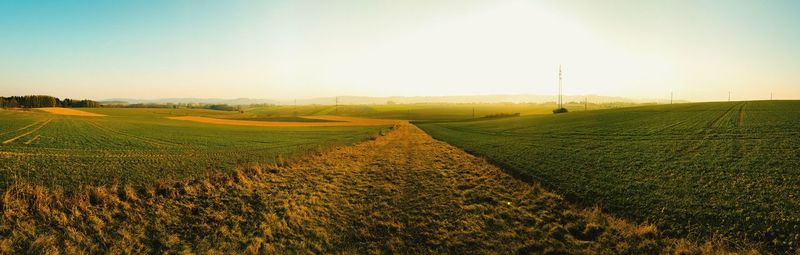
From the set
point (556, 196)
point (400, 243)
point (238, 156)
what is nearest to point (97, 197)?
point (400, 243)

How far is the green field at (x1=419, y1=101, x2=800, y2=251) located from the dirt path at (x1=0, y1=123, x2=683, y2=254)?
7.77ft

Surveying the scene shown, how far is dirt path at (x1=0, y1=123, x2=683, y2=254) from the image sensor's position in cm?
904

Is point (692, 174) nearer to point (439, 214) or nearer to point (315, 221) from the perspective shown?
point (439, 214)

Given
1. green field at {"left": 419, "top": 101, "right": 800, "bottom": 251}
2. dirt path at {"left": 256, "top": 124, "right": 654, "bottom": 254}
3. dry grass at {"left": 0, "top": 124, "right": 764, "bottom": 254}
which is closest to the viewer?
dry grass at {"left": 0, "top": 124, "right": 764, "bottom": 254}

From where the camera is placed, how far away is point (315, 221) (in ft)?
36.4

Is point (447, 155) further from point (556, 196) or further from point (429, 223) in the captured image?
point (429, 223)

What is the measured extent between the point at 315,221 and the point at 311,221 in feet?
0.45

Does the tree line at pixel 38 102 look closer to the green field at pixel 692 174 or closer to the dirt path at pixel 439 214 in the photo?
the dirt path at pixel 439 214

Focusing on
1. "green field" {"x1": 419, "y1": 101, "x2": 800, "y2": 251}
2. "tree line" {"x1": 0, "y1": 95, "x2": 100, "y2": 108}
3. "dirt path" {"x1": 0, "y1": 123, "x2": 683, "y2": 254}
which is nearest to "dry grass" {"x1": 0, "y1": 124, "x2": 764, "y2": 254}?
"dirt path" {"x1": 0, "y1": 123, "x2": 683, "y2": 254}

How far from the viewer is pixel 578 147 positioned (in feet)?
89.9

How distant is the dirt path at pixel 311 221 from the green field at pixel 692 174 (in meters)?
2.37

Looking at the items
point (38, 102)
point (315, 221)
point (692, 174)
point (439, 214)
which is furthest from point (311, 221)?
point (38, 102)

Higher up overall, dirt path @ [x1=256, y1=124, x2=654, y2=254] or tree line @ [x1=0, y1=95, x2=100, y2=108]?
tree line @ [x1=0, y1=95, x2=100, y2=108]

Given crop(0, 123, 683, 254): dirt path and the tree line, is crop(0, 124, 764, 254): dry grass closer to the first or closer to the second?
crop(0, 123, 683, 254): dirt path
